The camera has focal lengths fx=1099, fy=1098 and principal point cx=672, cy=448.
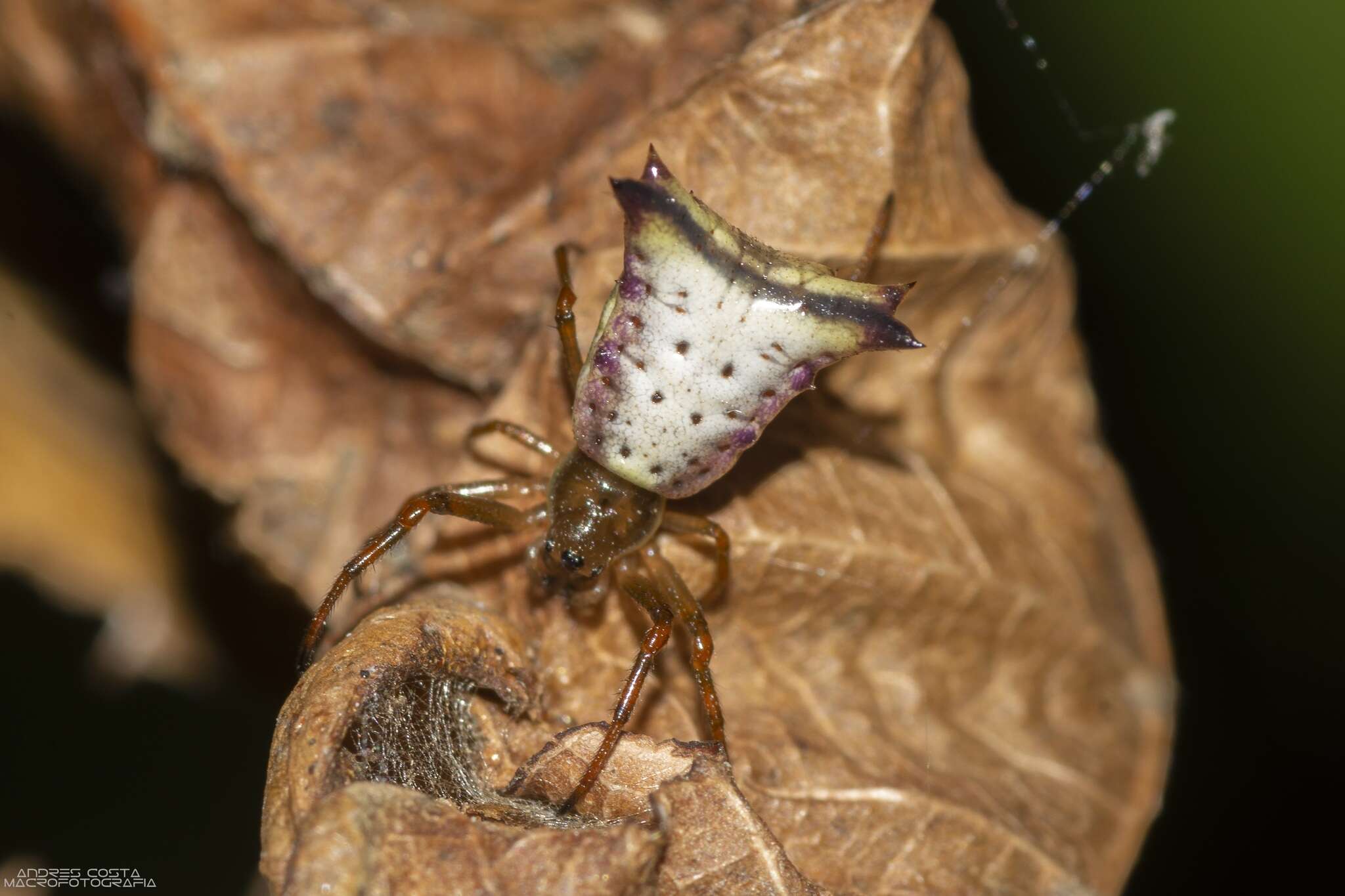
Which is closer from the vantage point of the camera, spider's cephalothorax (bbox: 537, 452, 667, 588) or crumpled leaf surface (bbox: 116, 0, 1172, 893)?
crumpled leaf surface (bbox: 116, 0, 1172, 893)

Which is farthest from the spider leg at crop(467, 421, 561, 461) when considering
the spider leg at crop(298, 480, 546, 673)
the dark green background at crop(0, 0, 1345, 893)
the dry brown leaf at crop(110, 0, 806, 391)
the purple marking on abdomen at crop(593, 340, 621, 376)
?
the dark green background at crop(0, 0, 1345, 893)

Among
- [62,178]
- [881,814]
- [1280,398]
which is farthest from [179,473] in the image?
[1280,398]

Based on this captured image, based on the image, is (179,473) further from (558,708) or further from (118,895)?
(558,708)

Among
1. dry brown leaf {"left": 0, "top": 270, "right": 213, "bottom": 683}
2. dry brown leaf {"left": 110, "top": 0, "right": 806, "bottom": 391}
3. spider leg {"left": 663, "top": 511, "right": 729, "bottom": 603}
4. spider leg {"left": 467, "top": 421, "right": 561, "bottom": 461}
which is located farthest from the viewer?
dry brown leaf {"left": 0, "top": 270, "right": 213, "bottom": 683}

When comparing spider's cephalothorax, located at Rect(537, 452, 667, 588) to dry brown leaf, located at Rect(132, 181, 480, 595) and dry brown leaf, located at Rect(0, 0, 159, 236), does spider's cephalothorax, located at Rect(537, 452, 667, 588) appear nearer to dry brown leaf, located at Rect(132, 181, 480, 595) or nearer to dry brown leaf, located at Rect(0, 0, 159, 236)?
dry brown leaf, located at Rect(132, 181, 480, 595)

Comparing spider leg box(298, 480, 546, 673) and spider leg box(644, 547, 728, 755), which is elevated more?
spider leg box(298, 480, 546, 673)

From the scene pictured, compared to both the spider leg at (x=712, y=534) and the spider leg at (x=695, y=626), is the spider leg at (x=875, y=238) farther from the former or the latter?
the spider leg at (x=695, y=626)

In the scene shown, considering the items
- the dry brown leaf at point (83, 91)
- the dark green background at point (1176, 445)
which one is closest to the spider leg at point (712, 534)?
the dark green background at point (1176, 445)
